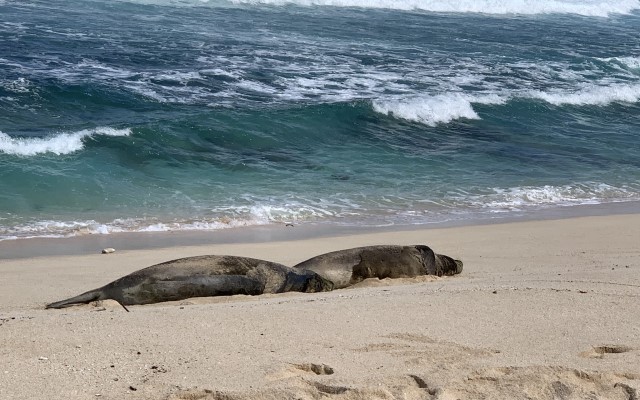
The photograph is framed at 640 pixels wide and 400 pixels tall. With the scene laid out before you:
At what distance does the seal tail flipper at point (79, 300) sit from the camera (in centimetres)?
658

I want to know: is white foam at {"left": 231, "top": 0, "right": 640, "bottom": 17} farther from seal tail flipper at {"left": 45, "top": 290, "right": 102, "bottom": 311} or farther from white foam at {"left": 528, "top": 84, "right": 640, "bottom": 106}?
seal tail flipper at {"left": 45, "top": 290, "right": 102, "bottom": 311}

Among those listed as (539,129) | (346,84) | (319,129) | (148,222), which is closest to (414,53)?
(346,84)

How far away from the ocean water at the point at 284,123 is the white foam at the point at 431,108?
0.14 ft

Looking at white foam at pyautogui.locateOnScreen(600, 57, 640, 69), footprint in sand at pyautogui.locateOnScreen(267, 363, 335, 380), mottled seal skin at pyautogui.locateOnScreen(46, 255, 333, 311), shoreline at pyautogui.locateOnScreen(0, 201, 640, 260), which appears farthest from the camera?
Answer: white foam at pyautogui.locateOnScreen(600, 57, 640, 69)

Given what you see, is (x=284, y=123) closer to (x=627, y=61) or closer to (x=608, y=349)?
(x=608, y=349)

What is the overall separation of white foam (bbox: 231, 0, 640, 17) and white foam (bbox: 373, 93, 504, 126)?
706 inches

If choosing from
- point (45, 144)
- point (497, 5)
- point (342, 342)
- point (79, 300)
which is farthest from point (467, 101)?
point (497, 5)

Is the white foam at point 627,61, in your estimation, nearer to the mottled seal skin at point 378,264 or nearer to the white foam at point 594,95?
the white foam at point 594,95

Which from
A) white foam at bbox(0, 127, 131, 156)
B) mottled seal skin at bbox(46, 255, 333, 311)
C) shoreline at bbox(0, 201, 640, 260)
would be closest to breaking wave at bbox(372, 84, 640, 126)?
shoreline at bbox(0, 201, 640, 260)

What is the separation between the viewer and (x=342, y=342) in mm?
5430

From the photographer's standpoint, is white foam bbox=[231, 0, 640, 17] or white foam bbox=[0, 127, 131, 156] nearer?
white foam bbox=[0, 127, 131, 156]

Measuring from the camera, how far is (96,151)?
43.9 feet

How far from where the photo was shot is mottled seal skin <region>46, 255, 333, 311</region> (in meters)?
6.80

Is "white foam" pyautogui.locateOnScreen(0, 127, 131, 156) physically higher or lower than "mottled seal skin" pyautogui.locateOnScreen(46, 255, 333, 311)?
lower
